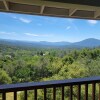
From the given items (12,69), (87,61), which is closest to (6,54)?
(12,69)


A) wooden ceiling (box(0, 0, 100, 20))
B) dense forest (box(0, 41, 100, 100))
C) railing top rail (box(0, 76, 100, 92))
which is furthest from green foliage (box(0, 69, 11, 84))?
railing top rail (box(0, 76, 100, 92))

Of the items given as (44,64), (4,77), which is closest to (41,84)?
(4,77)

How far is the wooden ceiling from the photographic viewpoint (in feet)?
7.25

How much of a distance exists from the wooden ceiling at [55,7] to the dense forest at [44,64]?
948 centimetres

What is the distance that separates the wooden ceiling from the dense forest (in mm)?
9479

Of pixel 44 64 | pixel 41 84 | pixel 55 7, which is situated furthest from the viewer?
pixel 44 64

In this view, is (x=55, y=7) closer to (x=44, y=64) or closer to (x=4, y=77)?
(x=4, y=77)

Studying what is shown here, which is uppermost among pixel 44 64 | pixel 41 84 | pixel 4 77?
pixel 41 84

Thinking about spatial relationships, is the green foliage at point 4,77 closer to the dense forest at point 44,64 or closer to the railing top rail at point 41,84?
the dense forest at point 44,64

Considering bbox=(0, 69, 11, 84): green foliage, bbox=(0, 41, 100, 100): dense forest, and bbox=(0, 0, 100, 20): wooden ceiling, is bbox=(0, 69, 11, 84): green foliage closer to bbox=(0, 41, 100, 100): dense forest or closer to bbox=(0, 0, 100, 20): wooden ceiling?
bbox=(0, 41, 100, 100): dense forest

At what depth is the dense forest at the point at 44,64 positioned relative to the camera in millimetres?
12281

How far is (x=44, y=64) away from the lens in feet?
44.7

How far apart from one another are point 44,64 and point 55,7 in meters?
11.3

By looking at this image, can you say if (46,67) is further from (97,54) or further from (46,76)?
(97,54)
